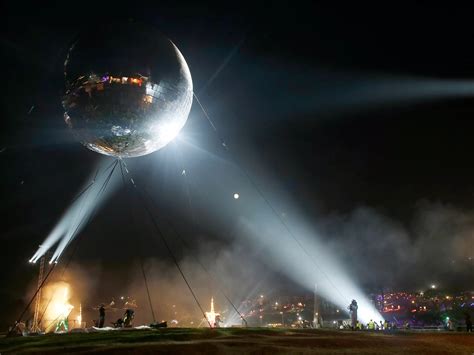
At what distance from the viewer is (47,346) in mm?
7090

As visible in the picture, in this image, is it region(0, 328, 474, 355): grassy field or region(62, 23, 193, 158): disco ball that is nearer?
region(0, 328, 474, 355): grassy field

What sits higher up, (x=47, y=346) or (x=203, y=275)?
(x=203, y=275)

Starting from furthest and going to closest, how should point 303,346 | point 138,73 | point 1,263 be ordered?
point 1,263
point 138,73
point 303,346

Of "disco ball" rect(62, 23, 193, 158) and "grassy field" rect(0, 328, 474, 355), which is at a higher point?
"disco ball" rect(62, 23, 193, 158)

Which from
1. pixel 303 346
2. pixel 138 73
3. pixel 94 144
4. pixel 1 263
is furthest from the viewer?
pixel 1 263

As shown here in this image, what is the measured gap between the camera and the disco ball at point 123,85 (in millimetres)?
7261

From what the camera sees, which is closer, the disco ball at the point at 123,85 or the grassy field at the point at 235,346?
the grassy field at the point at 235,346

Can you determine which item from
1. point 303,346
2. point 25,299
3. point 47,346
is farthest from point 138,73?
point 25,299

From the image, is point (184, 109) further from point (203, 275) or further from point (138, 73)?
point (203, 275)

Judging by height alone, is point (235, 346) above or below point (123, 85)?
below

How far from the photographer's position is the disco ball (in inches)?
286

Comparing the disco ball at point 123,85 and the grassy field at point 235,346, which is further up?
the disco ball at point 123,85

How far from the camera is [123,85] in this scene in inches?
288

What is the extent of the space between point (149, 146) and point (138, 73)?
1935 mm
